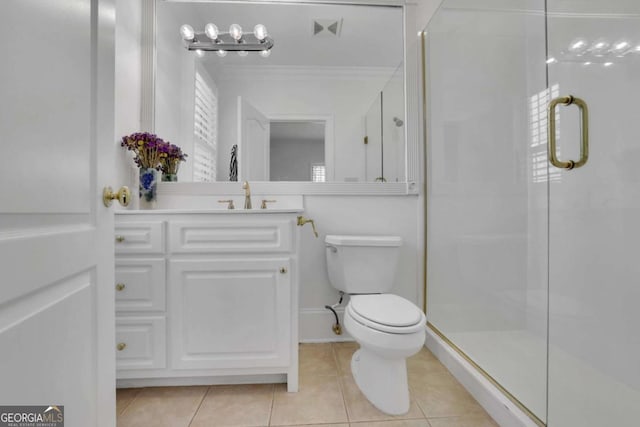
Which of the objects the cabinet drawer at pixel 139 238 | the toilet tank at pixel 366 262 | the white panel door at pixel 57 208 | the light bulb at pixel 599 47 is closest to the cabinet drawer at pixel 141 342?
the cabinet drawer at pixel 139 238

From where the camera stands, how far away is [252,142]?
1865 millimetres

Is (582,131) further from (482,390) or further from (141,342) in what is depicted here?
(141,342)

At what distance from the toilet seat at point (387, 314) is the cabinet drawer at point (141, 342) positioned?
85 centimetres

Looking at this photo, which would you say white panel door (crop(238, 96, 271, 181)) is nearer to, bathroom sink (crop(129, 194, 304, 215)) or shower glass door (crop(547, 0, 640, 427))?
bathroom sink (crop(129, 194, 304, 215))

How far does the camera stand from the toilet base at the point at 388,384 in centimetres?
121

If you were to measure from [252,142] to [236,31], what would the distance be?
693mm

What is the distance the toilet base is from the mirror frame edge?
992 millimetres

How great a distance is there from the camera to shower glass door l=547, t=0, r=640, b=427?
0.74m

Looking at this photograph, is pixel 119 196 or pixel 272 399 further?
pixel 272 399

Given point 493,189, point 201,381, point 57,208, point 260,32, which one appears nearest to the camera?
point 57,208

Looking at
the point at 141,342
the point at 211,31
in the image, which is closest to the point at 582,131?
the point at 141,342

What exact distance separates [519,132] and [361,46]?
1221 millimetres

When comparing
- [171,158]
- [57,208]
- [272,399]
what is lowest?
[272,399]

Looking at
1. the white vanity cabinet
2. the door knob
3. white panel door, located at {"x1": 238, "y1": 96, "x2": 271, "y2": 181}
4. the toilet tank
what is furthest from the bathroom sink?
the door knob
